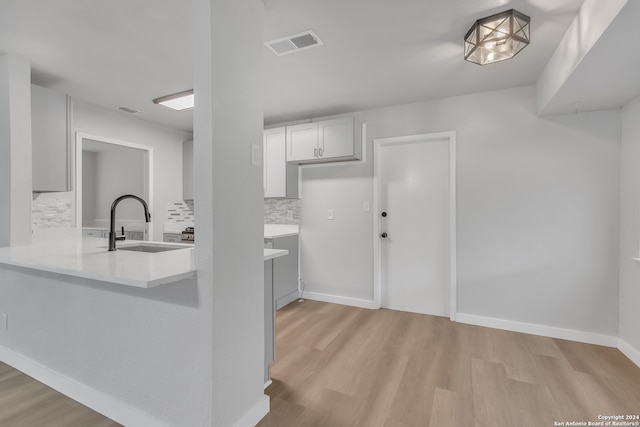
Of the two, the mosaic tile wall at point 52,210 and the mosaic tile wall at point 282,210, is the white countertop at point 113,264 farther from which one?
the mosaic tile wall at point 282,210

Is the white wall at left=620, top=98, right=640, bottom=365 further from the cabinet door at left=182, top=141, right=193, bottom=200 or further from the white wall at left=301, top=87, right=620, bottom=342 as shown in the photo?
the cabinet door at left=182, top=141, right=193, bottom=200

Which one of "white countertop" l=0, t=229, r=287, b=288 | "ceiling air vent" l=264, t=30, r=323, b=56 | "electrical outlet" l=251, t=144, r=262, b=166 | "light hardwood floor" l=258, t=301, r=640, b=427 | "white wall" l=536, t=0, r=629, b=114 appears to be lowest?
"light hardwood floor" l=258, t=301, r=640, b=427

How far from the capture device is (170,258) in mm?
1647

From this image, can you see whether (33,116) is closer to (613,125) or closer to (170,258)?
(170,258)

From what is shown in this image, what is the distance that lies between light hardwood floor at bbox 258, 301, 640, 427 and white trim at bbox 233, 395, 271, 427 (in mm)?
38

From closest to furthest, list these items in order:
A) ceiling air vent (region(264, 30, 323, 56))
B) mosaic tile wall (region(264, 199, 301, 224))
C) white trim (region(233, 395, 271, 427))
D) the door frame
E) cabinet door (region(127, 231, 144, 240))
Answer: white trim (region(233, 395, 271, 427)) < ceiling air vent (region(264, 30, 323, 56)) < the door frame < mosaic tile wall (region(264, 199, 301, 224)) < cabinet door (region(127, 231, 144, 240))

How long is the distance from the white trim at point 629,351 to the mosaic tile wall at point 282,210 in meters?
3.37

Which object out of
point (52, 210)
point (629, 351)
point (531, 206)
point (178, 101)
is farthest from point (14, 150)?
point (629, 351)

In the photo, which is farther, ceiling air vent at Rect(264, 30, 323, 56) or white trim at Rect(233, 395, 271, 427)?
ceiling air vent at Rect(264, 30, 323, 56)

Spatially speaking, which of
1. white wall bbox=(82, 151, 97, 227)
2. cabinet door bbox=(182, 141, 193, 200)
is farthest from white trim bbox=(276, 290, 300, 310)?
white wall bbox=(82, 151, 97, 227)

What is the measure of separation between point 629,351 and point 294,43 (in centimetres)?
353

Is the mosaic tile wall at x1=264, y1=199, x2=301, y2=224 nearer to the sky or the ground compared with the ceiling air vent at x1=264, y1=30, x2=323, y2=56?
nearer to the ground

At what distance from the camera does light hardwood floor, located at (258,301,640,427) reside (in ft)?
5.57

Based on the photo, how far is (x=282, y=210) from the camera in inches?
163
